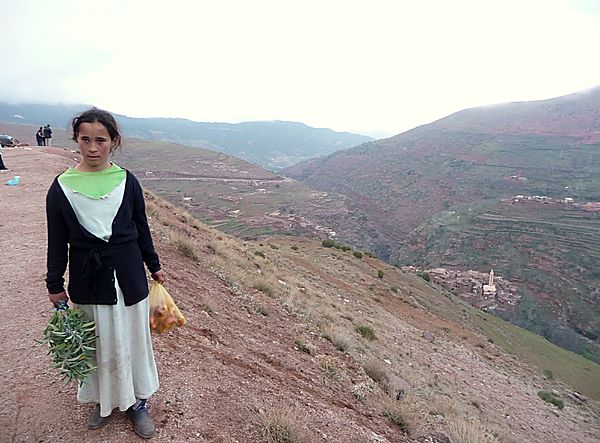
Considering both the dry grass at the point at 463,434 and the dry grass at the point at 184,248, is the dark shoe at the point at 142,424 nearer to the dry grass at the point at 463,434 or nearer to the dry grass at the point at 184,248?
the dry grass at the point at 463,434

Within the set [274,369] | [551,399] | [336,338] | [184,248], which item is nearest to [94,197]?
[274,369]

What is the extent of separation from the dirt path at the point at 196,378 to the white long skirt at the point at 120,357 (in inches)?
14.1

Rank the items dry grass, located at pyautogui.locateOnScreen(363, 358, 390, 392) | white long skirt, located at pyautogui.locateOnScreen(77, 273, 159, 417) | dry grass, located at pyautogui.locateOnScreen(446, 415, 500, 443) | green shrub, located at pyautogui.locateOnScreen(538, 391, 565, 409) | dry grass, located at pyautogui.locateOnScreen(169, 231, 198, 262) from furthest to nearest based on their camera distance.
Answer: green shrub, located at pyautogui.locateOnScreen(538, 391, 565, 409) < dry grass, located at pyautogui.locateOnScreen(169, 231, 198, 262) < dry grass, located at pyautogui.locateOnScreen(363, 358, 390, 392) < dry grass, located at pyautogui.locateOnScreen(446, 415, 500, 443) < white long skirt, located at pyautogui.locateOnScreen(77, 273, 159, 417)

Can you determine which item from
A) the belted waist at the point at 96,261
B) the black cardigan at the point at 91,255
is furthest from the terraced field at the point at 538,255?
the belted waist at the point at 96,261

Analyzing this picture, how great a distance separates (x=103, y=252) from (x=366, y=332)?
9364 millimetres

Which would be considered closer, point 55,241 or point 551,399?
point 55,241

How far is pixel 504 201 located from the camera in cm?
6475

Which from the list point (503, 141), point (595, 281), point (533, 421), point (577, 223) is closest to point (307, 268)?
point (533, 421)

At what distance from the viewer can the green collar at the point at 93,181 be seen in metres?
2.55

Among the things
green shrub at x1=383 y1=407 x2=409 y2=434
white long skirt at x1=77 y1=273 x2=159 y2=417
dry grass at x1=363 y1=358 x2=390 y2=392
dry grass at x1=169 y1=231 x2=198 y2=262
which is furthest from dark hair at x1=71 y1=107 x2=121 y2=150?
dry grass at x1=169 y1=231 x2=198 y2=262

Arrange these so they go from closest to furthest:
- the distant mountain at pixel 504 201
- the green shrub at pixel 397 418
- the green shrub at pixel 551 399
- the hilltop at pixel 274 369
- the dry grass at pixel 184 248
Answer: the hilltop at pixel 274 369, the green shrub at pixel 397 418, the dry grass at pixel 184 248, the green shrub at pixel 551 399, the distant mountain at pixel 504 201

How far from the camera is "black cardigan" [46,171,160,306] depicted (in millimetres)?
2539

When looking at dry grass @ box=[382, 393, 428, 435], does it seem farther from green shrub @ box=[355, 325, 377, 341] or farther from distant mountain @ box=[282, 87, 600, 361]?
distant mountain @ box=[282, 87, 600, 361]

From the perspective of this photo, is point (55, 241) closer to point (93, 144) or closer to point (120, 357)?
point (93, 144)
